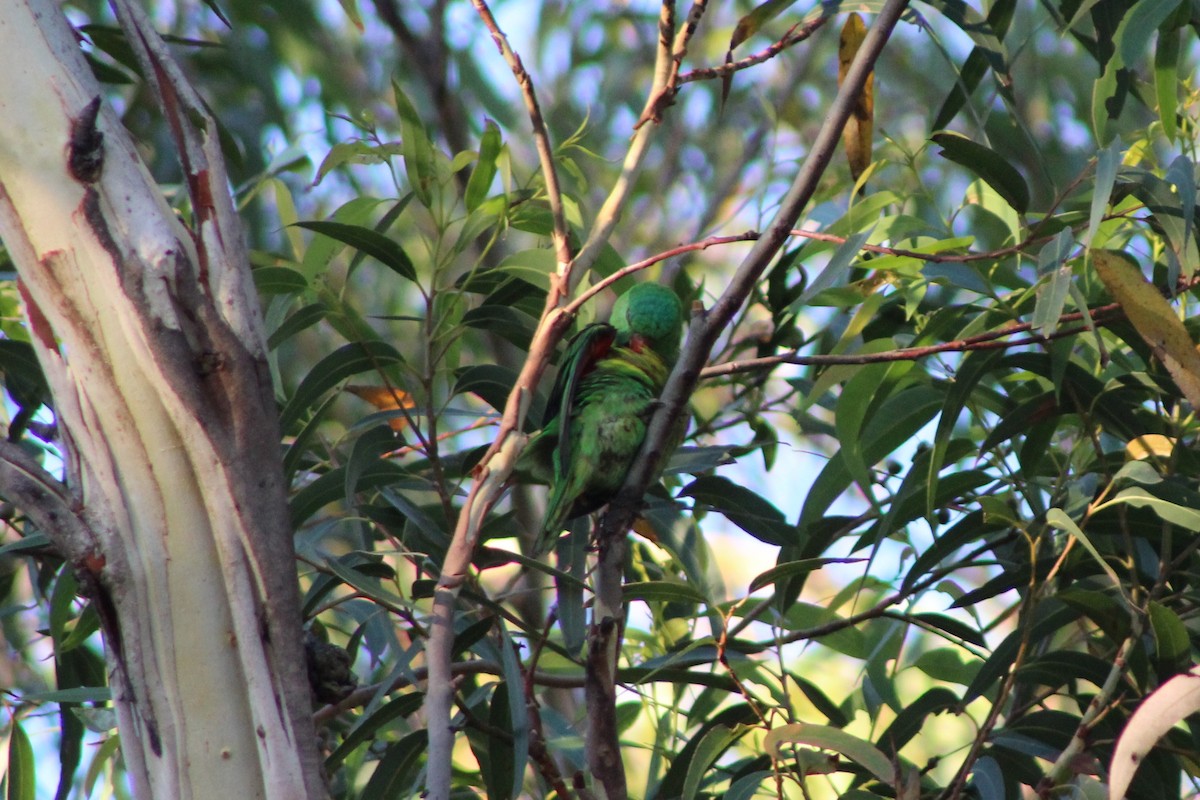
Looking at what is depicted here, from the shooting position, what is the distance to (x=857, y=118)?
2018 millimetres

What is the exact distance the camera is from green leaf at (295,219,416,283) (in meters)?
1.86

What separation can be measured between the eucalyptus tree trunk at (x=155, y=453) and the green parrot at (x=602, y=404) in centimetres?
65

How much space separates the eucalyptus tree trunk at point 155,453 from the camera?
1379mm

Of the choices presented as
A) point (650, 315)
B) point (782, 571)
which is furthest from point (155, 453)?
point (650, 315)

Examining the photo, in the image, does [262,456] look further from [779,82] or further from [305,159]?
[779,82]

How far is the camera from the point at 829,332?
2521 millimetres

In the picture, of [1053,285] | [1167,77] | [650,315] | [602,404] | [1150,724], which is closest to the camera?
[1150,724]

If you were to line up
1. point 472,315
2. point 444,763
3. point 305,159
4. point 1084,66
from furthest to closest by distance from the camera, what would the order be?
point 1084,66, point 305,159, point 472,315, point 444,763

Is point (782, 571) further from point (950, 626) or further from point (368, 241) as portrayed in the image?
point (368, 241)

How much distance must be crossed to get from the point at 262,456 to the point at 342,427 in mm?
2763

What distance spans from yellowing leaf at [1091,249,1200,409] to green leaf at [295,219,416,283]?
108cm

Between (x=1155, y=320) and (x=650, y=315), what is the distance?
0.96 meters

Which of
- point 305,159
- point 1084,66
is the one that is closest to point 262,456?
point 305,159

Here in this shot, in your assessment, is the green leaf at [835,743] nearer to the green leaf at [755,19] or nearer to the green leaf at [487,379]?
the green leaf at [487,379]
